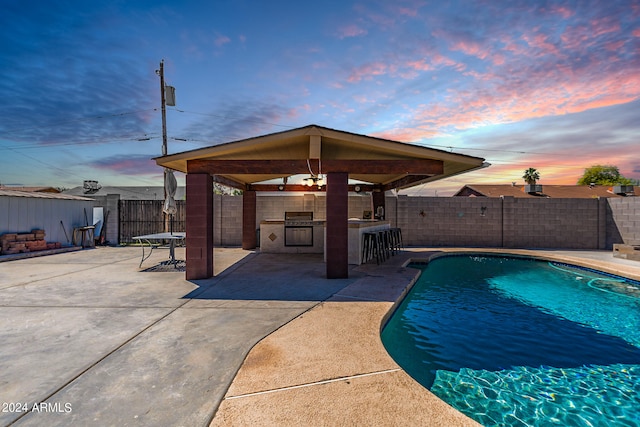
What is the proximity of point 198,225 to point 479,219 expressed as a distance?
12232 mm

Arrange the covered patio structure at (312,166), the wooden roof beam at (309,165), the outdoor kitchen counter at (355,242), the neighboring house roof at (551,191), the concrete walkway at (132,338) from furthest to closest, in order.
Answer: the neighboring house roof at (551,191) → the outdoor kitchen counter at (355,242) → the wooden roof beam at (309,165) → the covered patio structure at (312,166) → the concrete walkway at (132,338)

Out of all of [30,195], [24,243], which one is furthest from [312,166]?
[30,195]

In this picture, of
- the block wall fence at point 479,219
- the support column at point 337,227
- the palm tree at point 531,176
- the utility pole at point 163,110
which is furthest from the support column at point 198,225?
the palm tree at point 531,176

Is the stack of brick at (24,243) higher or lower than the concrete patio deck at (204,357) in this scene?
higher

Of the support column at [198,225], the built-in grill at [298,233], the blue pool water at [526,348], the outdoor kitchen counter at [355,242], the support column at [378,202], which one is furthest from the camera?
the support column at [378,202]

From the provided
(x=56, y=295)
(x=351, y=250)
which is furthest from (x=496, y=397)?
(x=56, y=295)

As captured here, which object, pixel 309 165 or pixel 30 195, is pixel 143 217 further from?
pixel 309 165

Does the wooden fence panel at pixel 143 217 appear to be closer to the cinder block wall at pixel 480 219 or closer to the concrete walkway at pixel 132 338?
the cinder block wall at pixel 480 219

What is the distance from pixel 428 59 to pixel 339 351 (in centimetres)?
876

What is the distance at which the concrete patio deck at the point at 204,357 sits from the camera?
2.21 m

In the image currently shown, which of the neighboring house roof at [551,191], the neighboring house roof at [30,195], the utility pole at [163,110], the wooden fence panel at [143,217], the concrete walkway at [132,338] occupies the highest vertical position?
the utility pole at [163,110]

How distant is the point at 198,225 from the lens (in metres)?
6.92

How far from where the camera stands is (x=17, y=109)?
16.3 m

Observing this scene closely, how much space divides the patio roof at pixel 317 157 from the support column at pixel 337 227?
32cm
